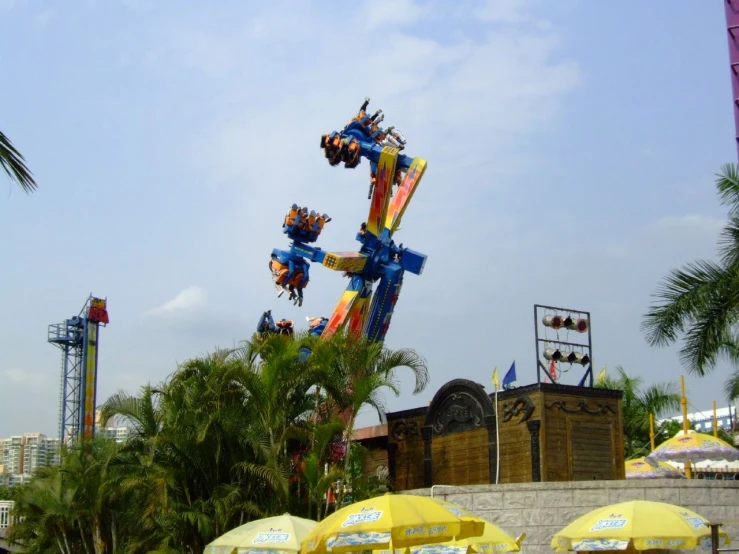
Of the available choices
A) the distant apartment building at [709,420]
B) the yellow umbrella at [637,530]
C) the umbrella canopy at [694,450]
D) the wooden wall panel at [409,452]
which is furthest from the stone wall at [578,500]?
the distant apartment building at [709,420]

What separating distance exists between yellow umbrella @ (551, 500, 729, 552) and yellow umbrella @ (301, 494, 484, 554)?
2144mm

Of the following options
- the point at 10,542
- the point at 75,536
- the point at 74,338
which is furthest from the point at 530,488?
the point at 74,338

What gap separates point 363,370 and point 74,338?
37.8m

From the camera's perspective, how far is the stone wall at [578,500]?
49.0 ft

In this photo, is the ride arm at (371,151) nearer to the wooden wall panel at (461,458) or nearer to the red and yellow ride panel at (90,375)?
the wooden wall panel at (461,458)

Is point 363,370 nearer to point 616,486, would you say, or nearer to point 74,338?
point 616,486

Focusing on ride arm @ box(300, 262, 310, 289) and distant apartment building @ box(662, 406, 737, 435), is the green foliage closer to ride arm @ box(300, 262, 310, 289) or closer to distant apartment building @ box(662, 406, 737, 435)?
ride arm @ box(300, 262, 310, 289)

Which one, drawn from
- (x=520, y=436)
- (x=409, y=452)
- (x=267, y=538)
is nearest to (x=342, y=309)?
(x=409, y=452)

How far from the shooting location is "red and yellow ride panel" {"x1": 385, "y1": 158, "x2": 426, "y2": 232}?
23500 millimetres

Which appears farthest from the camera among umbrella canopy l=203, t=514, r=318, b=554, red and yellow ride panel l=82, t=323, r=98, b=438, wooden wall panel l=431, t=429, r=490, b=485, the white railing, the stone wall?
red and yellow ride panel l=82, t=323, r=98, b=438

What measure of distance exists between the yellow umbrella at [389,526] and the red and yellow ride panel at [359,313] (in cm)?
1186

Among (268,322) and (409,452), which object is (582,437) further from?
(268,322)

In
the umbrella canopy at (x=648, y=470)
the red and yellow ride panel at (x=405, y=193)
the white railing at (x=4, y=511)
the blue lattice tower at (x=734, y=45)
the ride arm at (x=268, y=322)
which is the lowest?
the white railing at (x=4, y=511)

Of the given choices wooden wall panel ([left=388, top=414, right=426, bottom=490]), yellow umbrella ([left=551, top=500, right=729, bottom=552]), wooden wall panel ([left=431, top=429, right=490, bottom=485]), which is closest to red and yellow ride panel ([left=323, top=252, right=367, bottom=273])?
wooden wall panel ([left=388, top=414, right=426, bottom=490])
